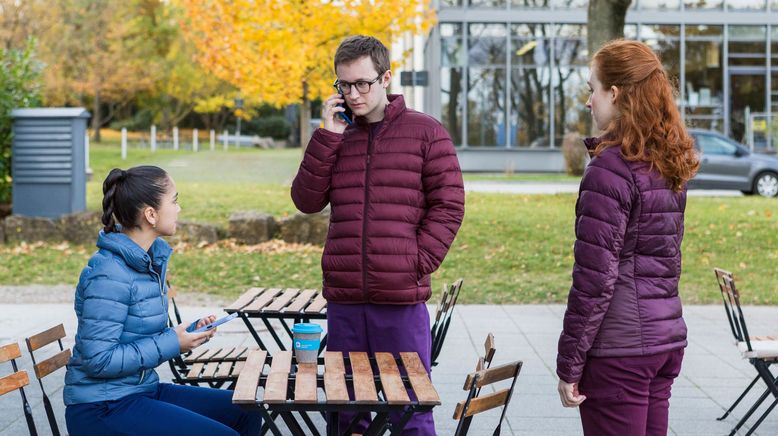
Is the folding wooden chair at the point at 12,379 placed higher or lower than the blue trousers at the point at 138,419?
higher

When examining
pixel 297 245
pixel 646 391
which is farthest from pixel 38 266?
pixel 646 391

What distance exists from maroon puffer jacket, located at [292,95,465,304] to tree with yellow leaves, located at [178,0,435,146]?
41.2 feet

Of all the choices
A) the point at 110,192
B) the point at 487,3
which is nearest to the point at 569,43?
the point at 487,3

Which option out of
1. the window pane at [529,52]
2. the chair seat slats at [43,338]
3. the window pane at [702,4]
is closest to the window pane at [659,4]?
the window pane at [702,4]

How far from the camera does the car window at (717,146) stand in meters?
21.5

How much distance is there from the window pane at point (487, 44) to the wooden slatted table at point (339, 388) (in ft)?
86.7

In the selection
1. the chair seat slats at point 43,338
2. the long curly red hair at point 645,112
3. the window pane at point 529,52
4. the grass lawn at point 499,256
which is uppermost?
the window pane at point 529,52

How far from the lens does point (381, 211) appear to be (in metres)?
4.44

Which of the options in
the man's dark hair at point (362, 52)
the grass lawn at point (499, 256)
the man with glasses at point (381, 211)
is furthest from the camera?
the grass lawn at point (499, 256)

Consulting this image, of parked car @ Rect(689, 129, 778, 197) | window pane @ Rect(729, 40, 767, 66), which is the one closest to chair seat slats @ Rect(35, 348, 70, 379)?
parked car @ Rect(689, 129, 778, 197)

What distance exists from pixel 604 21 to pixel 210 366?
11.7 m

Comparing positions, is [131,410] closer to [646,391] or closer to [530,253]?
[646,391]

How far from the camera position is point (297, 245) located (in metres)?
13.4

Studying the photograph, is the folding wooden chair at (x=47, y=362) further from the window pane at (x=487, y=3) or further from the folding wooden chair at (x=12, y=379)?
the window pane at (x=487, y=3)
